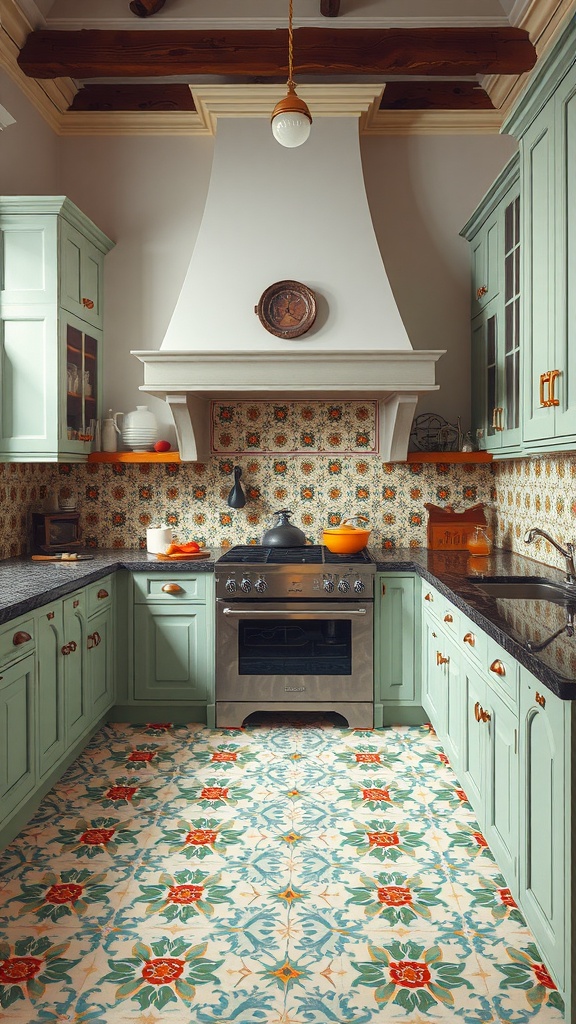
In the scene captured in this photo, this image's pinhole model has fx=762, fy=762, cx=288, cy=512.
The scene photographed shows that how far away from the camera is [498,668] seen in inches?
86.3

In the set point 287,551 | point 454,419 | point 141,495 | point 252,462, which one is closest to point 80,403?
point 141,495

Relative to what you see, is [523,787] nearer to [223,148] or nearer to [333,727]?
[333,727]

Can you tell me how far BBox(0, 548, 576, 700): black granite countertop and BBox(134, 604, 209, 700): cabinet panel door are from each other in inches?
9.4

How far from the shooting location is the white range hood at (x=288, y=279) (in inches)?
149

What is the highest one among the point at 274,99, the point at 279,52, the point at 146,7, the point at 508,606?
the point at 146,7

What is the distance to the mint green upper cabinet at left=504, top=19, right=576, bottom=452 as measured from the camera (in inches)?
92.4

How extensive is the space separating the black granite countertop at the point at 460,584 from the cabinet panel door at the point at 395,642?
A: 11 centimetres

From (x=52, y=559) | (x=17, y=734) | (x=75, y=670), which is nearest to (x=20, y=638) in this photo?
(x=17, y=734)

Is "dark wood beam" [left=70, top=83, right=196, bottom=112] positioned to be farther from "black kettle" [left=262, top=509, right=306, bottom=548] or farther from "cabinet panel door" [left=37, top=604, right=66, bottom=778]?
"cabinet panel door" [left=37, top=604, right=66, bottom=778]

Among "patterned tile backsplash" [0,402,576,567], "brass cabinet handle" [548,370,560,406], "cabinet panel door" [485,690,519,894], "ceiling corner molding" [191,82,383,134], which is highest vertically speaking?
"ceiling corner molding" [191,82,383,134]

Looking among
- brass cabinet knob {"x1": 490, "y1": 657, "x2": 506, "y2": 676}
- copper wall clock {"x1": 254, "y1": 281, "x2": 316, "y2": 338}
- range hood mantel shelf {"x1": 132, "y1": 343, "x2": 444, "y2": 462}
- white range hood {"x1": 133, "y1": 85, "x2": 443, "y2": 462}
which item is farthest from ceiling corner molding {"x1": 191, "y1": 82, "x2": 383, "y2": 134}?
brass cabinet knob {"x1": 490, "y1": 657, "x2": 506, "y2": 676}

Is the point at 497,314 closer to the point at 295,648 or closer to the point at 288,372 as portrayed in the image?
the point at 288,372

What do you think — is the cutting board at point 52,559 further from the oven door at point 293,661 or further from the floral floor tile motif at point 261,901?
the floral floor tile motif at point 261,901

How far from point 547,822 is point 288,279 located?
2951mm
